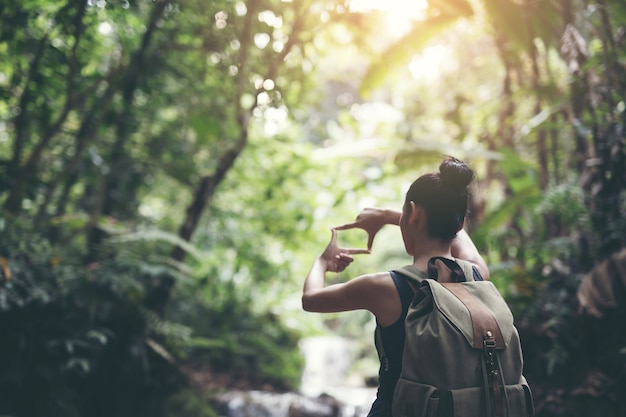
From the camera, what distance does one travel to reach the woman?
1590mm

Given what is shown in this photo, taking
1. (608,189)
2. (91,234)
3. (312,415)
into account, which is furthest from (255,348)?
(608,189)

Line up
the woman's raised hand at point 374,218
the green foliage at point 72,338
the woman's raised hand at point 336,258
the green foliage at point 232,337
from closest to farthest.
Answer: the woman's raised hand at point 336,258 < the woman's raised hand at point 374,218 < the green foliage at point 72,338 < the green foliage at point 232,337

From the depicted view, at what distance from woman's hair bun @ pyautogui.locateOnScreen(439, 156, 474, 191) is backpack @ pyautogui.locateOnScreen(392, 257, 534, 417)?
32 cm

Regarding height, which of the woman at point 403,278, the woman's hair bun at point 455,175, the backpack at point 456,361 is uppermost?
the woman's hair bun at point 455,175

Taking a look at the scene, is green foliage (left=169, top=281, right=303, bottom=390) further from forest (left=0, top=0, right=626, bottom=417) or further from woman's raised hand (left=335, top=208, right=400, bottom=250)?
woman's raised hand (left=335, top=208, right=400, bottom=250)

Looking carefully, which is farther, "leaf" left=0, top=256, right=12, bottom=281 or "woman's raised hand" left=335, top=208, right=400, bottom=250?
"leaf" left=0, top=256, right=12, bottom=281

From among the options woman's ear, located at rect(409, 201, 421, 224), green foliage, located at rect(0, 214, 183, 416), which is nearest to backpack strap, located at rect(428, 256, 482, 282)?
woman's ear, located at rect(409, 201, 421, 224)

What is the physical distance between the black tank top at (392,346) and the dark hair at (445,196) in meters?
0.21

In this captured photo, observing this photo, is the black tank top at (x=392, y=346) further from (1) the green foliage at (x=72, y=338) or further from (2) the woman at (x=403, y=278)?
(1) the green foliage at (x=72, y=338)

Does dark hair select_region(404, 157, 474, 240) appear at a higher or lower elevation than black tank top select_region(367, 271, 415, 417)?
higher

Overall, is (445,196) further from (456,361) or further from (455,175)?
(456,361)

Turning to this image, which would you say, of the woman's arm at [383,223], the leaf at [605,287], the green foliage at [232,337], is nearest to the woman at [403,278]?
the woman's arm at [383,223]

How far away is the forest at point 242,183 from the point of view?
411 cm

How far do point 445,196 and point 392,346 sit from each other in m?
0.50
